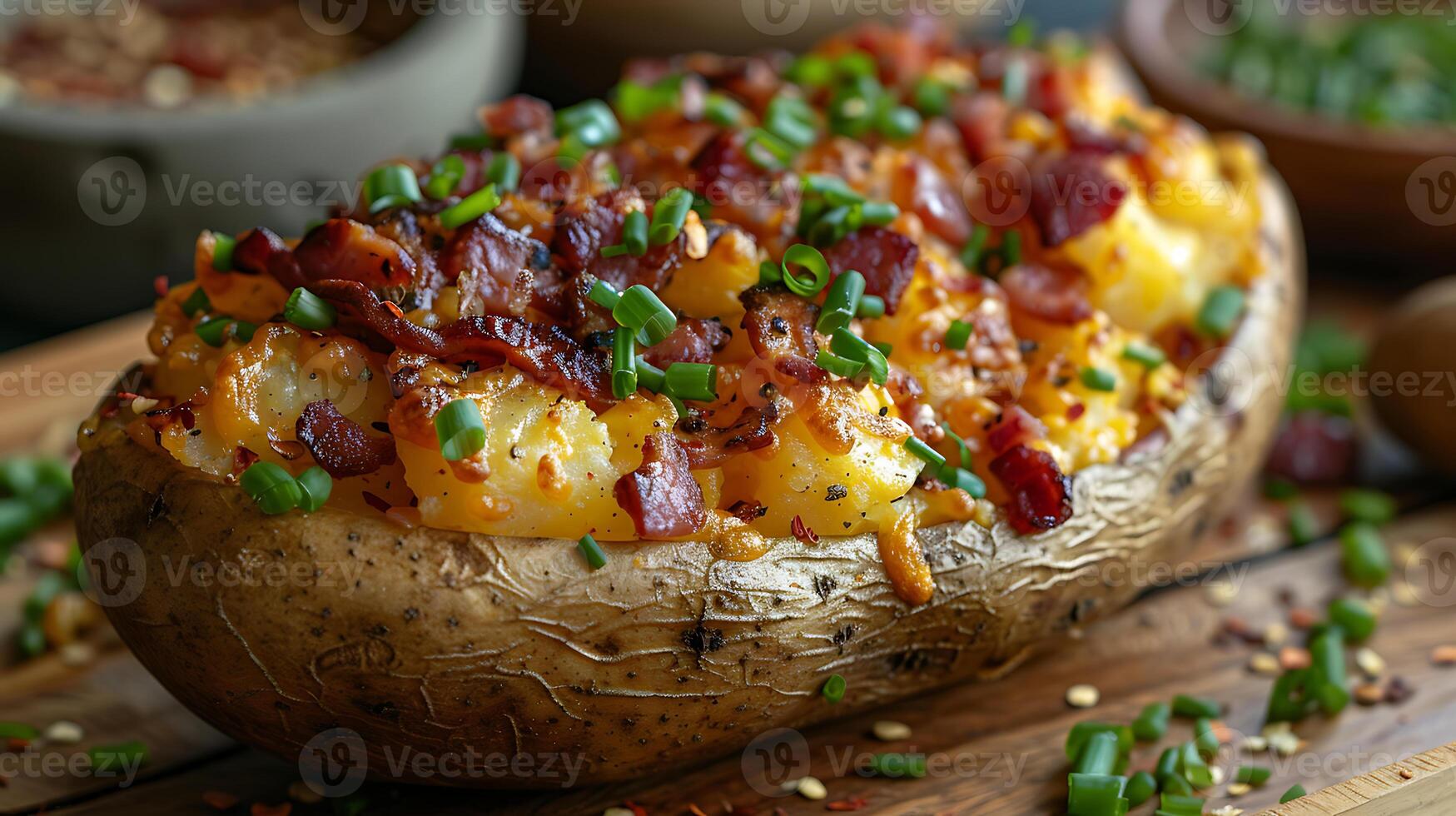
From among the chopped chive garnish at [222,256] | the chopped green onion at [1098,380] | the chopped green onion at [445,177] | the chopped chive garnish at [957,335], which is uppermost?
the chopped green onion at [445,177]

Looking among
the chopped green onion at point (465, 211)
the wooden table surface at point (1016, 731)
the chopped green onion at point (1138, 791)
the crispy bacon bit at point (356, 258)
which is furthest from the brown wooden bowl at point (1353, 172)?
the crispy bacon bit at point (356, 258)

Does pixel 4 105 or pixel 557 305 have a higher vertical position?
pixel 557 305

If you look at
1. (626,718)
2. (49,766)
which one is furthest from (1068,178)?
(49,766)

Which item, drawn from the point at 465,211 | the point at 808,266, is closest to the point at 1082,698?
the point at 808,266

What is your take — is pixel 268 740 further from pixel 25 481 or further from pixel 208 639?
pixel 25 481

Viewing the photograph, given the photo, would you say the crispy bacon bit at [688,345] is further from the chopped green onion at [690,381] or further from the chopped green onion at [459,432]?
the chopped green onion at [459,432]

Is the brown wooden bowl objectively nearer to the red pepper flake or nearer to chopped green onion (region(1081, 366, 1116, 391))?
chopped green onion (region(1081, 366, 1116, 391))

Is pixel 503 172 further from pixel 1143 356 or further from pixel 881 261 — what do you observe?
pixel 1143 356

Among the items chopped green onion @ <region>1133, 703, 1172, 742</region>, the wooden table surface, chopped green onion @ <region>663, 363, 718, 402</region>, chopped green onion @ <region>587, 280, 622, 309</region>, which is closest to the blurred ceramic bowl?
the wooden table surface
